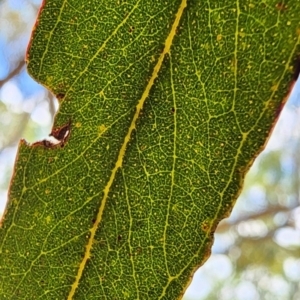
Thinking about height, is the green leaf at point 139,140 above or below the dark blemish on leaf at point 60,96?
below

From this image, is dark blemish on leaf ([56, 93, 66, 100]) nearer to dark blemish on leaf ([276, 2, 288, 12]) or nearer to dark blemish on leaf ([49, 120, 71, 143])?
dark blemish on leaf ([49, 120, 71, 143])

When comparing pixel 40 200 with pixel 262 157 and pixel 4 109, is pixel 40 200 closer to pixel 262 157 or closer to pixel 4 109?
pixel 4 109

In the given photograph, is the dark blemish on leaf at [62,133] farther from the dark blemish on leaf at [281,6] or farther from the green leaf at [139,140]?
the dark blemish on leaf at [281,6]

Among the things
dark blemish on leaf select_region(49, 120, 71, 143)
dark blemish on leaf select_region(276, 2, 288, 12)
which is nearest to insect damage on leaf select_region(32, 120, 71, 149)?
dark blemish on leaf select_region(49, 120, 71, 143)

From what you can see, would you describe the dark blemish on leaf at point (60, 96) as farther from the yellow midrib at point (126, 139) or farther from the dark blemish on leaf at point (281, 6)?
the dark blemish on leaf at point (281, 6)

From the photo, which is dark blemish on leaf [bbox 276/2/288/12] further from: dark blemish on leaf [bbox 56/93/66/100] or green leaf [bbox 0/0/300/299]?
dark blemish on leaf [bbox 56/93/66/100]

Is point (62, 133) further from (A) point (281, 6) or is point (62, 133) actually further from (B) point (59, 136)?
(A) point (281, 6)

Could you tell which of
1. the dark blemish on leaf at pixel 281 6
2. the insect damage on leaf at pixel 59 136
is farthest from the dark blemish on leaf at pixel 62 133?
the dark blemish on leaf at pixel 281 6

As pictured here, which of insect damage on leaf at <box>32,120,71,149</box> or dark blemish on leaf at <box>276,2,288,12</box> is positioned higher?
dark blemish on leaf at <box>276,2,288,12</box>

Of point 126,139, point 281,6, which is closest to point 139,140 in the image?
point 126,139
